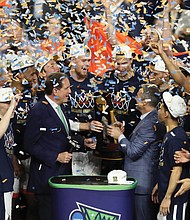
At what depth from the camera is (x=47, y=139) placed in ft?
15.7

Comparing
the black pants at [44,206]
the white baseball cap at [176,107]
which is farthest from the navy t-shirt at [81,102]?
Result: the white baseball cap at [176,107]

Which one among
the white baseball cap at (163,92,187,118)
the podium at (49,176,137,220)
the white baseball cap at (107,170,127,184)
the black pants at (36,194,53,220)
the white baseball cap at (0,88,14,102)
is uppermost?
the white baseball cap at (0,88,14,102)

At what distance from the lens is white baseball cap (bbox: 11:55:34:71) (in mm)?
5257

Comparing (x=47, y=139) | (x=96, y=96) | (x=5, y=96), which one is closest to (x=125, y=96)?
(x=96, y=96)

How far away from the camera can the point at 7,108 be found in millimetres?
4465

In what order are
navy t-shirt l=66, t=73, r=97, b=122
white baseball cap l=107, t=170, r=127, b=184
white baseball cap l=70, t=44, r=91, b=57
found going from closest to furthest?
white baseball cap l=107, t=170, r=127, b=184 → navy t-shirt l=66, t=73, r=97, b=122 → white baseball cap l=70, t=44, r=91, b=57

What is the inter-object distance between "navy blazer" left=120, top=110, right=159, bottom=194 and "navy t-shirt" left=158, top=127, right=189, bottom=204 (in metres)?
0.28

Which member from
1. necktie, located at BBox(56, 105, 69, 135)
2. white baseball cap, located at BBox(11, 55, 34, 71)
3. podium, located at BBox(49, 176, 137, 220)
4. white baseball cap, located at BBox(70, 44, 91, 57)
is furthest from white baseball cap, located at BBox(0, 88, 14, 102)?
white baseball cap, located at BBox(70, 44, 91, 57)

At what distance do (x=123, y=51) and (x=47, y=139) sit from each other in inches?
43.1

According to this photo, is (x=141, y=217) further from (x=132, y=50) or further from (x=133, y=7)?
(x=133, y=7)

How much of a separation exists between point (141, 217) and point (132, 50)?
1531 millimetres

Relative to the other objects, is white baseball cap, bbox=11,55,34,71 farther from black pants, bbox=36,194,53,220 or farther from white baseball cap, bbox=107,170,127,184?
white baseball cap, bbox=107,170,127,184

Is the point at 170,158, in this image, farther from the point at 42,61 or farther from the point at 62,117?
the point at 42,61

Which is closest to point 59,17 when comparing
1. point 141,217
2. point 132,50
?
point 132,50
